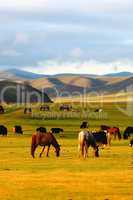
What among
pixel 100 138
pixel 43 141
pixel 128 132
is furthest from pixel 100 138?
pixel 128 132

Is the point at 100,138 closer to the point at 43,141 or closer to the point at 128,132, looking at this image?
the point at 43,141

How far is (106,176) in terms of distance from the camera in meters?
25.8

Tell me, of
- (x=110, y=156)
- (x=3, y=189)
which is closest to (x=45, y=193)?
(x=3, y=189)

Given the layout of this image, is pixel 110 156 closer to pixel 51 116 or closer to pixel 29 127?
pixel 29 127

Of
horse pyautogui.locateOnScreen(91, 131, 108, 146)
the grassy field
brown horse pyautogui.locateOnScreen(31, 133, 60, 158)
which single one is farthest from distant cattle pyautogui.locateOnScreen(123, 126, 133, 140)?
brown horse pyautogui.locateOnScreen(31, 133, 60, 158)

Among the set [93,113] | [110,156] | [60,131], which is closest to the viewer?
[110,156]

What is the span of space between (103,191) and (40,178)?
4325mm

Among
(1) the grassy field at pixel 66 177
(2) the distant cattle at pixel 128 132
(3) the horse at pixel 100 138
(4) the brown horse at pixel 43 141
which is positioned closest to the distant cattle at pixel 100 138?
(3) the horse at pixel 100 138

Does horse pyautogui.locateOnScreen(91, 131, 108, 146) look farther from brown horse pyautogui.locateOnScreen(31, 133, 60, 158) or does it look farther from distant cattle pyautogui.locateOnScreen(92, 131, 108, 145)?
brown horse pyautogui.locateOnScreen(31, 133, 60, 158)

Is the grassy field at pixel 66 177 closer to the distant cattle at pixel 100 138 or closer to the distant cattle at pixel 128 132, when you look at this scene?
the distant cattle at pixel 100 138

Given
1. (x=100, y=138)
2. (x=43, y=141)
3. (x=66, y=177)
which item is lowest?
(x=66, y=177)

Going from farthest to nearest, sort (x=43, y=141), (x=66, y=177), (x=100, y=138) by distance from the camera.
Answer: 1. (x=100, y=138)
2. (x=43, y=141)
3. (x=66, y=177)

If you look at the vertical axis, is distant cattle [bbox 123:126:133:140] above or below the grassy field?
above

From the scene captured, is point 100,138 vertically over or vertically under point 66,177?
over
